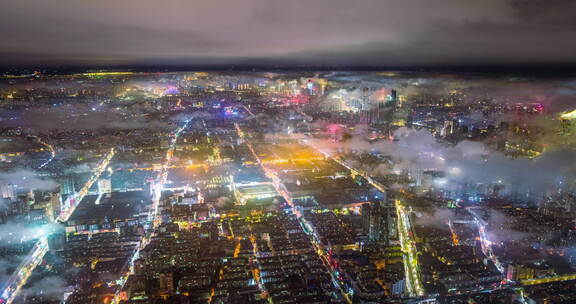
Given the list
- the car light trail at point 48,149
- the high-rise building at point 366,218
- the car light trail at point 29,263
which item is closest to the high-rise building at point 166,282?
the car light trail at point 29,263

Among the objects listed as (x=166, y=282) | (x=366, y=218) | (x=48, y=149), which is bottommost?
(x=166, y=282)

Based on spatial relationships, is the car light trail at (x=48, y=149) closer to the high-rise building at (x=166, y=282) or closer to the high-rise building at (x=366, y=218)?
the high-rise building at (x=166, y=282)

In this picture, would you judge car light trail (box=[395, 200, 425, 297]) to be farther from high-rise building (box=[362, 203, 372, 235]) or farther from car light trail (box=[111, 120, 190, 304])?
car light trail (box=[111, 120, 190, 304])

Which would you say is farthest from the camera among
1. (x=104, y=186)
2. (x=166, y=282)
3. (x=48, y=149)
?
(x=48, y=149)

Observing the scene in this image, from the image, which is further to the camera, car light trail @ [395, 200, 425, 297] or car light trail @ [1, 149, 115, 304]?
car light trail @ [395, 200, 425, 297]

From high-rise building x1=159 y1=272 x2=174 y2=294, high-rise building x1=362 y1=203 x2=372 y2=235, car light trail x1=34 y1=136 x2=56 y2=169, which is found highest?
car light trail x1=34 y1=136 x2=56 y2=169

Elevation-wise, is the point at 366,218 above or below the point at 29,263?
above

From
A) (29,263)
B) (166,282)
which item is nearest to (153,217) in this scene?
(29,263)

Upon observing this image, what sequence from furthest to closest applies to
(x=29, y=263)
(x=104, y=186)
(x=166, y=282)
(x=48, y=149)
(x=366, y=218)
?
1. (x=48, y=149)
2. (x=104, y=186)
3. (x=366, y=218)
4. (x=29, y=263)
5. (x=166, y=282)

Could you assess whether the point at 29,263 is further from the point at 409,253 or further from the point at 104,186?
the point at 409,253

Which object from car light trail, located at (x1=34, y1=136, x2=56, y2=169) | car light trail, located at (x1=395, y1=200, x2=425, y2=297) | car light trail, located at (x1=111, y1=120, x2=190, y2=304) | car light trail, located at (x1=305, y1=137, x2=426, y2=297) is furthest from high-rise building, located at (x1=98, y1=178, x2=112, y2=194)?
car light trail, located at (x1=395, y1=200, x2=425, y2=297)
